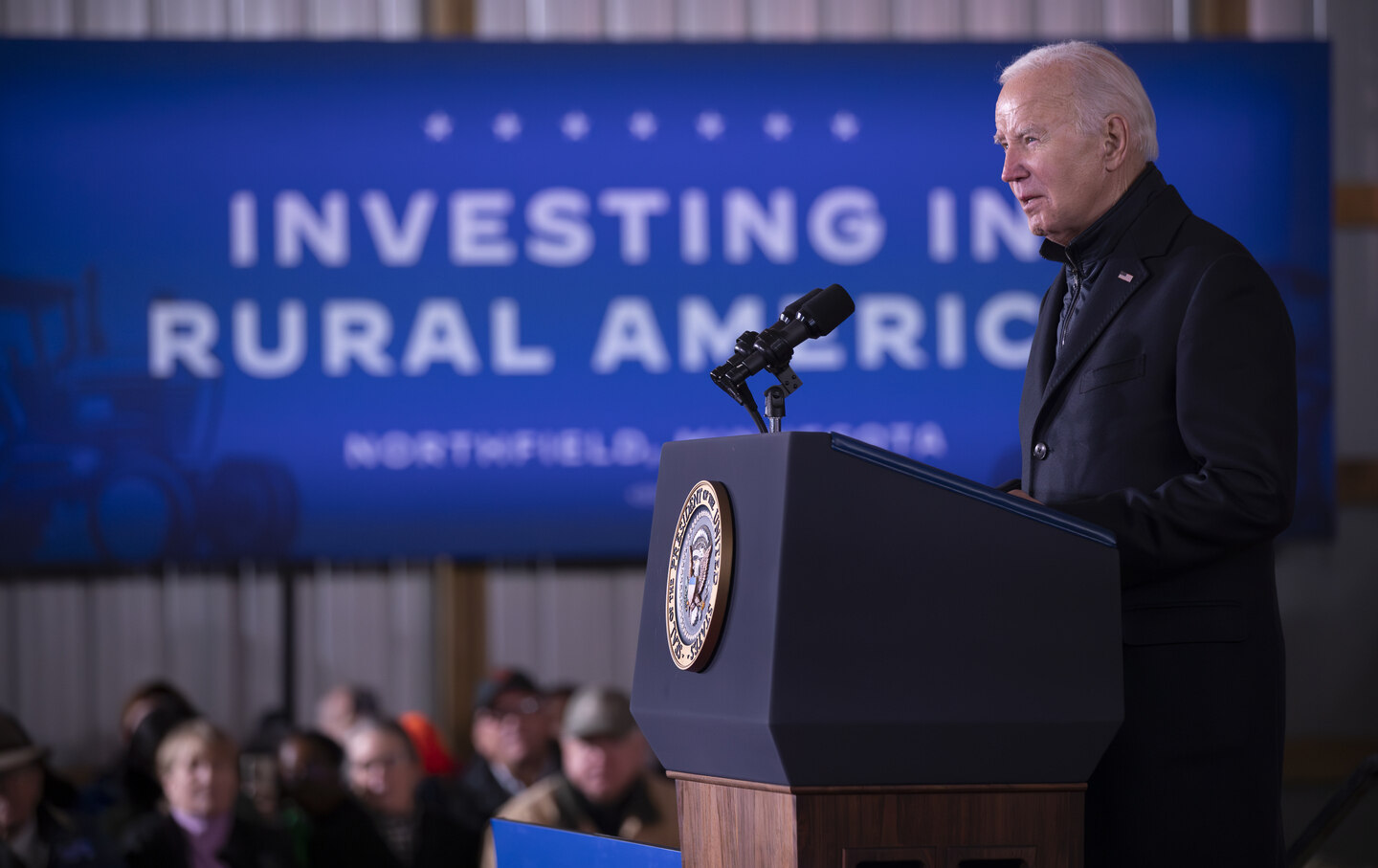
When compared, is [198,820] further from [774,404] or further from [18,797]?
[774,404]

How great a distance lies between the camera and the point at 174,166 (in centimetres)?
465

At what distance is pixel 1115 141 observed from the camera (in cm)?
139

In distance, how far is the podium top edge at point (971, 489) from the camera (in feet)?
3.63

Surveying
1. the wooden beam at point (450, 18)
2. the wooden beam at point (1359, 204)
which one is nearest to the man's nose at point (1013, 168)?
the wooden beam at point (450, 18)

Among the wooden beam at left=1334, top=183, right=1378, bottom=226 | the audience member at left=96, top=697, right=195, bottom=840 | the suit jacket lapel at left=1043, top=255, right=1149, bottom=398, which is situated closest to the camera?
the suit jacket lapel at left=1043, top=255, right=1149, bottom=398

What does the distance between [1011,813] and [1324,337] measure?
4.18 metres

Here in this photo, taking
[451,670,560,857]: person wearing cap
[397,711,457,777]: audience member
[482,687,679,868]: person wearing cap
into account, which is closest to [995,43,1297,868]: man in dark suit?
[482,687,679,868]: person wearing cap

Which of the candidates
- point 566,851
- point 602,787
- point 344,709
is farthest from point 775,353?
point 344,709

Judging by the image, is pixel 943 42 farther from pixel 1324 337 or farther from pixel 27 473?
pixel 27 473

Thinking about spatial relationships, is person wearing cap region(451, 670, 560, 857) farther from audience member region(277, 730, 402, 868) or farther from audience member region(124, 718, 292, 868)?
audience member region(124, 718, 292, 868)

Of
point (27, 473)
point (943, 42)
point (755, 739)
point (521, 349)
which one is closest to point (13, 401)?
point (27, 473)

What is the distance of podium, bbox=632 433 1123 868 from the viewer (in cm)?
108

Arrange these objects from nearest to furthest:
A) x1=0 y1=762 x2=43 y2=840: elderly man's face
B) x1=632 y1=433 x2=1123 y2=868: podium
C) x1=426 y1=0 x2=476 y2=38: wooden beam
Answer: x1=632 y1=433 x2=1123 y2=868: podium → x1=0 y1=762 x2=43 y2=840: elderly man's face → x1=426 y1=0 x2=476 y2=38: wooden beam

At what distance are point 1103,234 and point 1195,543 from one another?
1.13 ft
